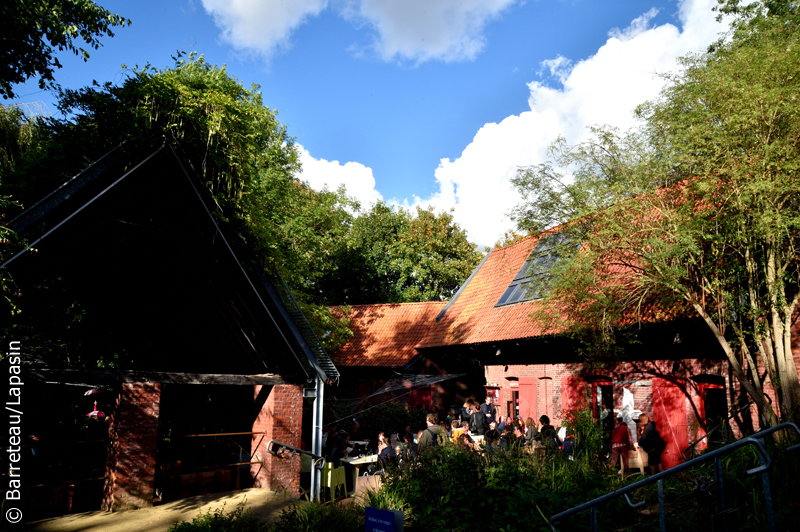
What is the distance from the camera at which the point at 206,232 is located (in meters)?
9.95

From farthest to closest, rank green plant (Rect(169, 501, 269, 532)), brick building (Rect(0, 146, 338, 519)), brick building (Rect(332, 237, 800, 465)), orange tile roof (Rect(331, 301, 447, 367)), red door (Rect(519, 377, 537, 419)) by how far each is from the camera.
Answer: orange tile roof (Rect(331, 301, 447, 367))
red door (Rect(519, 377, 537, 419))
brick building (Rect(332, 237, 800, 465))
brick building (Rect(0, 146, 338, 519))
green plant (Rect(169, 501, 269, 532))

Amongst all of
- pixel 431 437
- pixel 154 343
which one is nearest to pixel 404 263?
pixel 154 343

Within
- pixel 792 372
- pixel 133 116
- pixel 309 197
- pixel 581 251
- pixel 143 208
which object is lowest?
pixel 792 372

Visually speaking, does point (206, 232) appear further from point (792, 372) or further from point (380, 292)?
point (380, 292)

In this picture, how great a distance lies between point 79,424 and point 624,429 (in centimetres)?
1468

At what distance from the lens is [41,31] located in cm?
619

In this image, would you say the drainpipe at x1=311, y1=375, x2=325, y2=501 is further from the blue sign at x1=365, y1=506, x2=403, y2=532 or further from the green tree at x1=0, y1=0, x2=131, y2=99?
the green tree at x1=0, y1=0, x2=131, y2=99

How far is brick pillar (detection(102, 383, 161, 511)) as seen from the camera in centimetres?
873

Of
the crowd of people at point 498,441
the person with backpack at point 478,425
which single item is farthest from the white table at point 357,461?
the person with backpack at point 478,425

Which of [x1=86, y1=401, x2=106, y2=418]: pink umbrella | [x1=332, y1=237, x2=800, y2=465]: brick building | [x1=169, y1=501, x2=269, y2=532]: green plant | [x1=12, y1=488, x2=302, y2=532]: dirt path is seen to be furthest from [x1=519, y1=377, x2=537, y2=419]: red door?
[x1=86, y1=401, x2=106, y2=418]: pink umbrella

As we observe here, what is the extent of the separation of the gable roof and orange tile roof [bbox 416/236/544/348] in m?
7.02

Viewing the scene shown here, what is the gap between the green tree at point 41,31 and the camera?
5.85 m

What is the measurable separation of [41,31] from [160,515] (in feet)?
24.4

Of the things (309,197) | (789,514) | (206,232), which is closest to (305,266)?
(309,197)
